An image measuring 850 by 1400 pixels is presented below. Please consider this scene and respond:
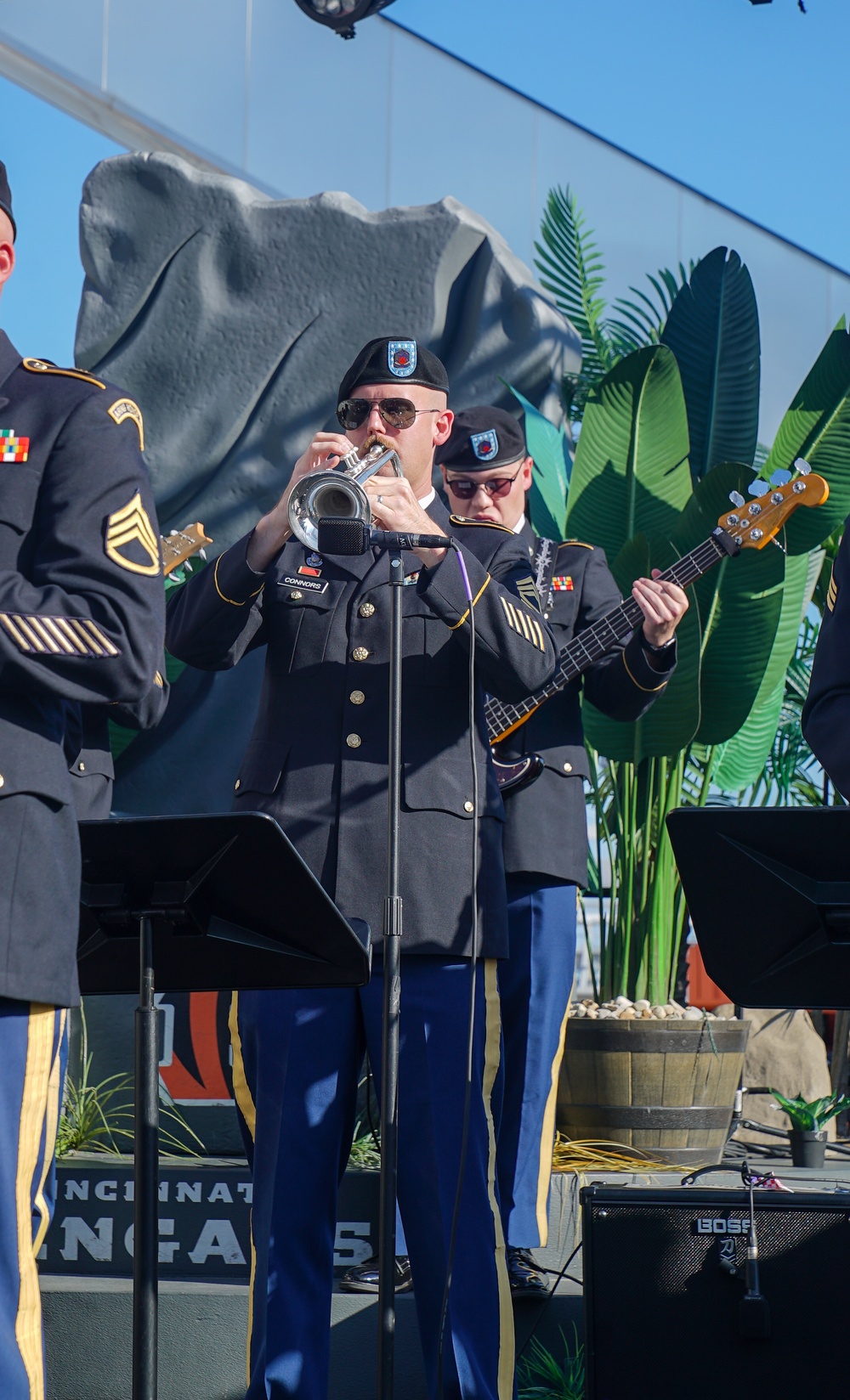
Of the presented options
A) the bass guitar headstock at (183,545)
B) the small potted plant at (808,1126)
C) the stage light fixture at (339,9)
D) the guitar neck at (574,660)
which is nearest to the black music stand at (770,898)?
the guitar neck at (574,660)

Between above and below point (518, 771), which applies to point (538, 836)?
below

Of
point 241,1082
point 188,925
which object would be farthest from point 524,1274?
point 188,925

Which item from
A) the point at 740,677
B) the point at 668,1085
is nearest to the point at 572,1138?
the point at 668,1085

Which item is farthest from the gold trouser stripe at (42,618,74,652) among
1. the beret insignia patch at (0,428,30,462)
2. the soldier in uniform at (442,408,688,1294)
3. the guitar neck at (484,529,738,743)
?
the guitar neck at (484,529,738,743)

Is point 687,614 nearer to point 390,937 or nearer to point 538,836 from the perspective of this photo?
point 538,836

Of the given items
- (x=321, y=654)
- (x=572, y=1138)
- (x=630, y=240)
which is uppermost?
(x=630, y=240)

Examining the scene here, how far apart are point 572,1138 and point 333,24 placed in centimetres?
532

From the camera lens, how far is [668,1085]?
4.23 metres

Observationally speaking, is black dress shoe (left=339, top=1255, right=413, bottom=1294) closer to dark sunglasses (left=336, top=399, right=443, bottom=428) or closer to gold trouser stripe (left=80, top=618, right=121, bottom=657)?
dark sunglasses (left=336, top=399, right=443, bottom=428)

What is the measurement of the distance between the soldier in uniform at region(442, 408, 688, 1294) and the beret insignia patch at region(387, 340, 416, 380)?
0.64m

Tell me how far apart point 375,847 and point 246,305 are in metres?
5.45

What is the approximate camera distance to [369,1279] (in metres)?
3.27

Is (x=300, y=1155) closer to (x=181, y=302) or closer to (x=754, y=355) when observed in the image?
(x=754, y=355)

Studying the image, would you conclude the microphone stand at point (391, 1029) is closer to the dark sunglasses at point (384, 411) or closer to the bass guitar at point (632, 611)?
the dark sunglasses at point (384, 411)
